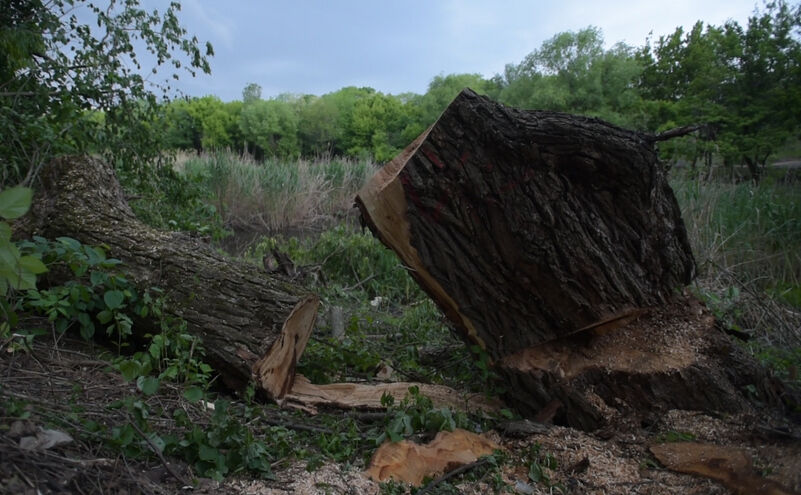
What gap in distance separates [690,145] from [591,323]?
15.7 meters

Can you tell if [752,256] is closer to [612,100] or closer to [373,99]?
[612,100]

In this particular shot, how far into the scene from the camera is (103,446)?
1793mm

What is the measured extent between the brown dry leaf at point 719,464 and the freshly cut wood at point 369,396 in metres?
0.77

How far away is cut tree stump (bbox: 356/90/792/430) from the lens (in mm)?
2566

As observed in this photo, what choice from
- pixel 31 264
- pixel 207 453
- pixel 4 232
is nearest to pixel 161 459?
pixel 207 453

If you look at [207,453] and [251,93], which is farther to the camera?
[251,93]

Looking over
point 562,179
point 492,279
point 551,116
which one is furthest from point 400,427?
point 551,116

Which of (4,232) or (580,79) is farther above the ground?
(580,79)

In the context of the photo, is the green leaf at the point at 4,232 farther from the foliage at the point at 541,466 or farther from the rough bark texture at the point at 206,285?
the foliage at the point at 541,466

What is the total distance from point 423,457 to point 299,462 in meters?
0.46

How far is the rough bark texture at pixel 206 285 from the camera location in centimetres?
277

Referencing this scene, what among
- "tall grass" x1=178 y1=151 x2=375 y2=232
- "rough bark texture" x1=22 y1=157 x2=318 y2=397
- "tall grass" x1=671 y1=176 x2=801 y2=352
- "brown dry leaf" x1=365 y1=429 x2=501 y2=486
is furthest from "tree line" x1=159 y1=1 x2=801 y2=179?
"brown dry leaf" x1=365 y1=429 x2=501 y2=486

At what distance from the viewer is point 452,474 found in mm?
2117

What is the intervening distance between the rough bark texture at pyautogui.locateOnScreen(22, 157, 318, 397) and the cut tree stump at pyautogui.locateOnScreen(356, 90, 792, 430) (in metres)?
0.69
